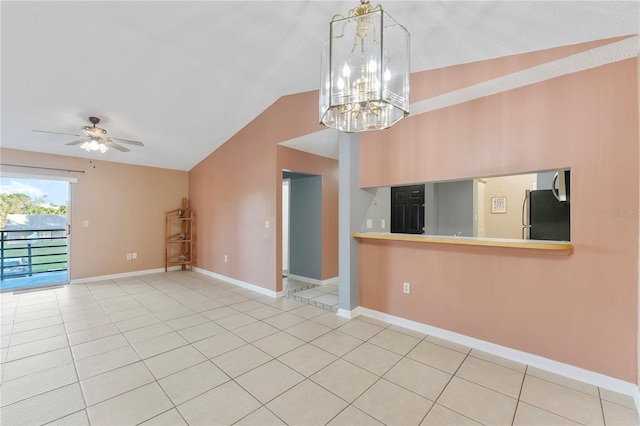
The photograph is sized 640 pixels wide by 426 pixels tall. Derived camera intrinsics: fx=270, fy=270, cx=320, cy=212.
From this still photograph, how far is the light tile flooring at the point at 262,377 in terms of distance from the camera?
5.78 feet

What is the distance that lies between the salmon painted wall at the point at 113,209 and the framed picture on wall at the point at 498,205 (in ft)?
22.6

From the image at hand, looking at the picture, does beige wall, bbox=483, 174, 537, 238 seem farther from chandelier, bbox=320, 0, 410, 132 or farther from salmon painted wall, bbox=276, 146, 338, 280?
chandelier, bbox=320, 0, 410, 132

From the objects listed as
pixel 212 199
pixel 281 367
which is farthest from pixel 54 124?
pixel 281 367

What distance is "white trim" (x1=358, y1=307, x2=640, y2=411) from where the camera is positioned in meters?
1.98

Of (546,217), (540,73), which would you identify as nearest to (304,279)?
(546,217)

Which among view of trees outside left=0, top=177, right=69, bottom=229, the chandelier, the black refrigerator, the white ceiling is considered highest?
the white ceiling

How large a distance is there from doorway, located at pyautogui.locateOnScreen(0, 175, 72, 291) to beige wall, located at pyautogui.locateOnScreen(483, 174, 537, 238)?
803 cm

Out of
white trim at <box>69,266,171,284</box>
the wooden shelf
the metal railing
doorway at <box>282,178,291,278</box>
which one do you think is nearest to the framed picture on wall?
the wooden shelf

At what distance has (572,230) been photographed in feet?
7.16

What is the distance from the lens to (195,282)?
209 inches

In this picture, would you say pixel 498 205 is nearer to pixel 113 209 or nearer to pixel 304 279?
pixel 304 279

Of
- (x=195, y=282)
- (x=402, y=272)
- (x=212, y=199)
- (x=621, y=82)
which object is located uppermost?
(x=621, y=82)

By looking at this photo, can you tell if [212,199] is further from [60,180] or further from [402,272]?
[402,272]

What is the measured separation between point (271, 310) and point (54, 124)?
13.8ft
